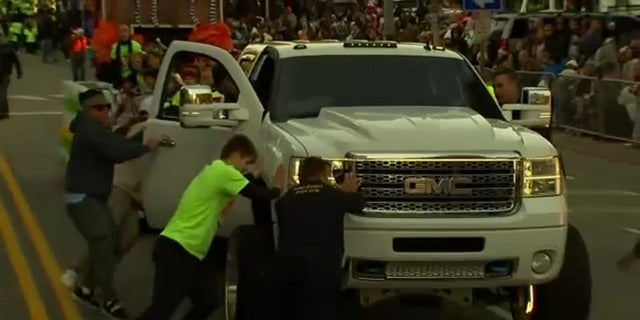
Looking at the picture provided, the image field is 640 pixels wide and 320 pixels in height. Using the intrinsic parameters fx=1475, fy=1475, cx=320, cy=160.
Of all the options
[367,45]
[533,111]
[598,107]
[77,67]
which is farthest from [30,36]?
[533,111]

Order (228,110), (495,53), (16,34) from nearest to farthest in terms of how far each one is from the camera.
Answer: (228,110)
(495,53)
(16,34)

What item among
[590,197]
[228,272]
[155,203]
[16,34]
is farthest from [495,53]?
[16,34]

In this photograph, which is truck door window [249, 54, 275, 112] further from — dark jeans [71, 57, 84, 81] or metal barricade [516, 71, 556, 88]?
dark jeans [71, 57, 84, 81]

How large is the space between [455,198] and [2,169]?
12070 mm

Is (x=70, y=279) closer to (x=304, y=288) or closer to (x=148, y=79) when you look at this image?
(x=304, y=288)

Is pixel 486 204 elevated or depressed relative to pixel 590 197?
elevated

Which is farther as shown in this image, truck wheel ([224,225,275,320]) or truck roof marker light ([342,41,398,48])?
truck roof marker light ([342,41,398,48])

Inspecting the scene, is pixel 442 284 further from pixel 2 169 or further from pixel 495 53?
pixel 495 53

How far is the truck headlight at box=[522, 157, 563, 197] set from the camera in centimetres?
919

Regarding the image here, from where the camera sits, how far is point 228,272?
30.4 feet

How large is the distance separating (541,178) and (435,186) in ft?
2.35

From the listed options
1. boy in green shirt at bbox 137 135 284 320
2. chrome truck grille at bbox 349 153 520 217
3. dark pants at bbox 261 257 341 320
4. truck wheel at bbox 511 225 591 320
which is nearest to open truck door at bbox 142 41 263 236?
boy in green shirt at bbox 137 135 284 320

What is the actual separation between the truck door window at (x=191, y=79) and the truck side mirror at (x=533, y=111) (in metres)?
2.02

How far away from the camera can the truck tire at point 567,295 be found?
9492mm
